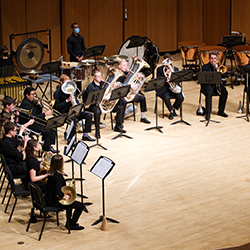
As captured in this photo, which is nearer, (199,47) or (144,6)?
(199,47)

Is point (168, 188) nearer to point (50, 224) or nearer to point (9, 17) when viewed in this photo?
point (50, 224)

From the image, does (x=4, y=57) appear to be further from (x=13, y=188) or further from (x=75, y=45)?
(x=13, y=188)

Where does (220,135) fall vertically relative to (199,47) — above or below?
below

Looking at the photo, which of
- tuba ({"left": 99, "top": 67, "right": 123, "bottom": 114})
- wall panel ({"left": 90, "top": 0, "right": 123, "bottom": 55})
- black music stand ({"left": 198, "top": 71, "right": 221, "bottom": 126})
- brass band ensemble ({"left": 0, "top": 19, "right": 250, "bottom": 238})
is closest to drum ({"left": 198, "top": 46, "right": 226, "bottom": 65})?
brass band ensemble ({"left": 0, "top": 19, "right": 250, "bottom": 238})

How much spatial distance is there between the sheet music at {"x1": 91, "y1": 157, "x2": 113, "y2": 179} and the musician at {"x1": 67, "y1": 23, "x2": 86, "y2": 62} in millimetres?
5864

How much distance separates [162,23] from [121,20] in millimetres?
1385

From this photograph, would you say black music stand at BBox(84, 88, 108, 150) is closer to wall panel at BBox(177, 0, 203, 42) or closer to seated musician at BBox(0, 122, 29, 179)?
seated musician at BBox(0, 122, 29, 179)

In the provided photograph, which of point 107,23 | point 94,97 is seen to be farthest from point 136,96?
point 107,23

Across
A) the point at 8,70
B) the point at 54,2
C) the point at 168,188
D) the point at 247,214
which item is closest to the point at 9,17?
the point at 54,2

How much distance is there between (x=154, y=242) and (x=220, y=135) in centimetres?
362

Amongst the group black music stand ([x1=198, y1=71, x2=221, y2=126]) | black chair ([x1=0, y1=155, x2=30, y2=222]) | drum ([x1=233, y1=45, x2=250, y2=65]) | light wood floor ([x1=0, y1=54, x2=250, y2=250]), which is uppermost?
drum ([x1=233, y1=45, x2=250, y2=65])

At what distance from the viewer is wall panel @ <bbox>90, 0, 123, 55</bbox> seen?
14.0m

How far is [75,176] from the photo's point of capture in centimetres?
691

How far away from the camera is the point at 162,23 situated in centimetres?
1514
